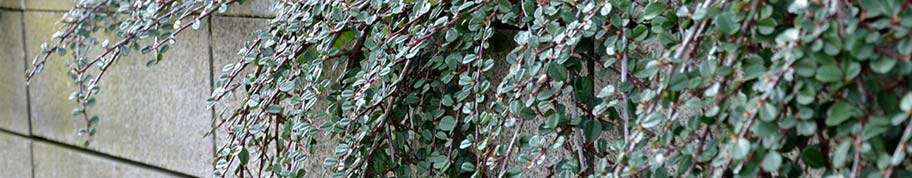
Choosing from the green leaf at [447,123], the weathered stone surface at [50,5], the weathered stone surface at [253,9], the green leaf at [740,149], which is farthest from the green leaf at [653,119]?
the weathered stone surface at [50,5]

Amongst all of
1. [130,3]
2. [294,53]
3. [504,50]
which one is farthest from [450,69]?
[130,3]

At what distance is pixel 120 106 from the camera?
10.8 ft

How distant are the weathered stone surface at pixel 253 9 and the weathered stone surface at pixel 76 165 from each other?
0.55 metres

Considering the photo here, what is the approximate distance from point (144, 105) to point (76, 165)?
464mm

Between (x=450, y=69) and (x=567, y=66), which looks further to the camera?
(x=450, y=69)

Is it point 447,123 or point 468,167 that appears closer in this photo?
point 468,167

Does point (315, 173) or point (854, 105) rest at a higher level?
point (854, 105)

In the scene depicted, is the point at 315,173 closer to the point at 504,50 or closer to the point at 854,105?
the point at 504,50

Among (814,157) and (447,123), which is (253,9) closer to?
(447,123)

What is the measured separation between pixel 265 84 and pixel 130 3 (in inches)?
35.3

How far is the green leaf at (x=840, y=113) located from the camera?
4.30ft

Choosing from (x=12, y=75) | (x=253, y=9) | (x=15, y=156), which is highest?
(x=253, y=9)

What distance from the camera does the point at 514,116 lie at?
6.04 ft

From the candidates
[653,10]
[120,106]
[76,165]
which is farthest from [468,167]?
[76,165]
